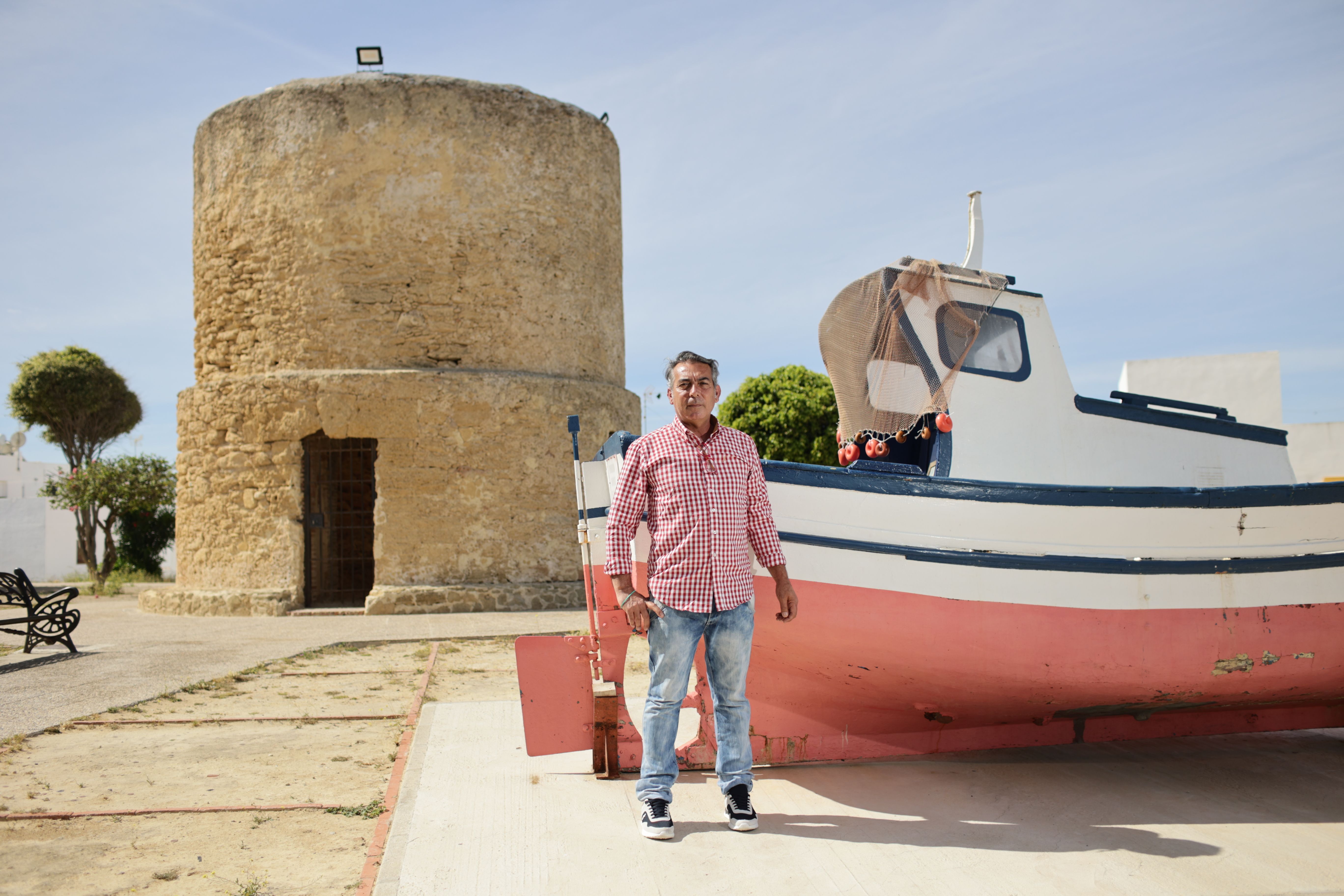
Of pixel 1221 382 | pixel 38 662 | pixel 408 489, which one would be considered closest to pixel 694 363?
pixel 38 662

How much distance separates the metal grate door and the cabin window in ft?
27.0

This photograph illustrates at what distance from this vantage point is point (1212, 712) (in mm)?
4598

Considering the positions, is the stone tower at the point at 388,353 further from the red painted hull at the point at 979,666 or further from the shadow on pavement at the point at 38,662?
the red painted hull at the point at 979,666

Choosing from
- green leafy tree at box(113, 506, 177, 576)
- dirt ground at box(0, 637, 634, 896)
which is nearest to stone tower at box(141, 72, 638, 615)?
dirt ground at box(0, 637, 634, 896)

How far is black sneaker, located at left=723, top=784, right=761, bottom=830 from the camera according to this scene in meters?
3.35

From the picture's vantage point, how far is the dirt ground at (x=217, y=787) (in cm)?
308

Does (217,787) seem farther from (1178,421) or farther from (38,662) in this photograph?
(1178,421)

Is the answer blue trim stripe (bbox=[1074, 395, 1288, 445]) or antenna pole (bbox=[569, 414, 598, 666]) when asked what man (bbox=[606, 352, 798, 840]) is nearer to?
antenna pole (bbox=[569, 414, 598, 666])

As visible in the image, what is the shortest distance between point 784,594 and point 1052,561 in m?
1.15

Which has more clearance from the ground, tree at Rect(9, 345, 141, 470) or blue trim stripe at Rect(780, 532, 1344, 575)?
tree at Rect(9, 345, 141, 470)

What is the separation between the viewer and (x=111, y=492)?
16.8 metres

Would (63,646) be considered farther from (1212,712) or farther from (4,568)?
(4,568)

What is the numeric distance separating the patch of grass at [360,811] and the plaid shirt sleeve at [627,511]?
140cm

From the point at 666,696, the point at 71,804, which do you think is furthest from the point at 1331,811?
the point at 71,804
